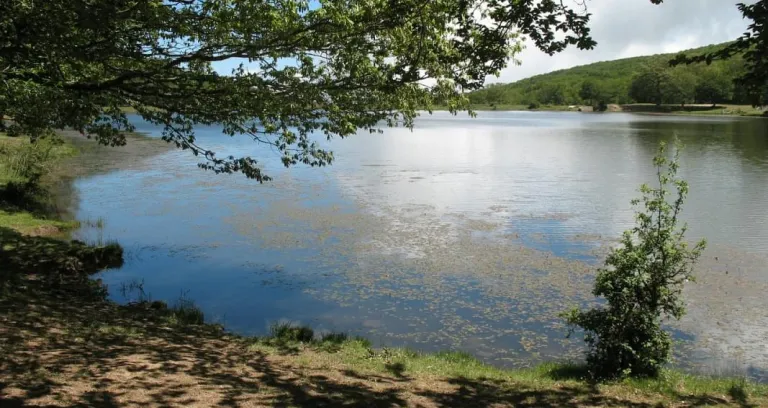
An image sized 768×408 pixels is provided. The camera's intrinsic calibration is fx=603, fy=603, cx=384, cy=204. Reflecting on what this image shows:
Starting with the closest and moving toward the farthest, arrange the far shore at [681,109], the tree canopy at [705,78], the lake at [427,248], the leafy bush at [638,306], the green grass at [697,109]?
the tree canopy at [705,78]
the leafy bush at [638,306]
the lake at [427,248]
the far shore at [681,109]
the green grass at [697,109]

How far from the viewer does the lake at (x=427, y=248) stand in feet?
36.3

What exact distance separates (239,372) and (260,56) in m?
4.53

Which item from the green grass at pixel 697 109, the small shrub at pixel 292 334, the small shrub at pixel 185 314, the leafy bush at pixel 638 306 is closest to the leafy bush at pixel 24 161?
the small shrub at pixel 185 314

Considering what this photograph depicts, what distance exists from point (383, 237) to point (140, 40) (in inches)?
413

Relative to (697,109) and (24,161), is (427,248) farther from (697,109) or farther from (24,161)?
(697,109)

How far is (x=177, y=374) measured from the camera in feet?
21.9

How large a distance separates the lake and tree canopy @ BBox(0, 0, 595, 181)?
3894mm

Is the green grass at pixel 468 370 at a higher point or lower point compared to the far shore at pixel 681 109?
lower

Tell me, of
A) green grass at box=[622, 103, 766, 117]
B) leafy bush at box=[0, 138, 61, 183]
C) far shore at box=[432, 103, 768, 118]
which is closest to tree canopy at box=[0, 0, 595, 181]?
leafy bush at box=[0, 138, 61, 183]

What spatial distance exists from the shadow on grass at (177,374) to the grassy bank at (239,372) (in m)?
0.01

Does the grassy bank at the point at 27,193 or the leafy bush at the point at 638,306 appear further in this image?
the grassy bank at the point at 27,193

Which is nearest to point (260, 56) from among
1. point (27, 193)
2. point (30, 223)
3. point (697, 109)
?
point (30, 223)

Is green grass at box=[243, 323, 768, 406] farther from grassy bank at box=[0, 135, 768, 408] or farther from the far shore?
the far shore

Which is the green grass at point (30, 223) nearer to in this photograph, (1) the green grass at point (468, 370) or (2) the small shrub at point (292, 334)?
(2) the small shrub at point (292, 334)
